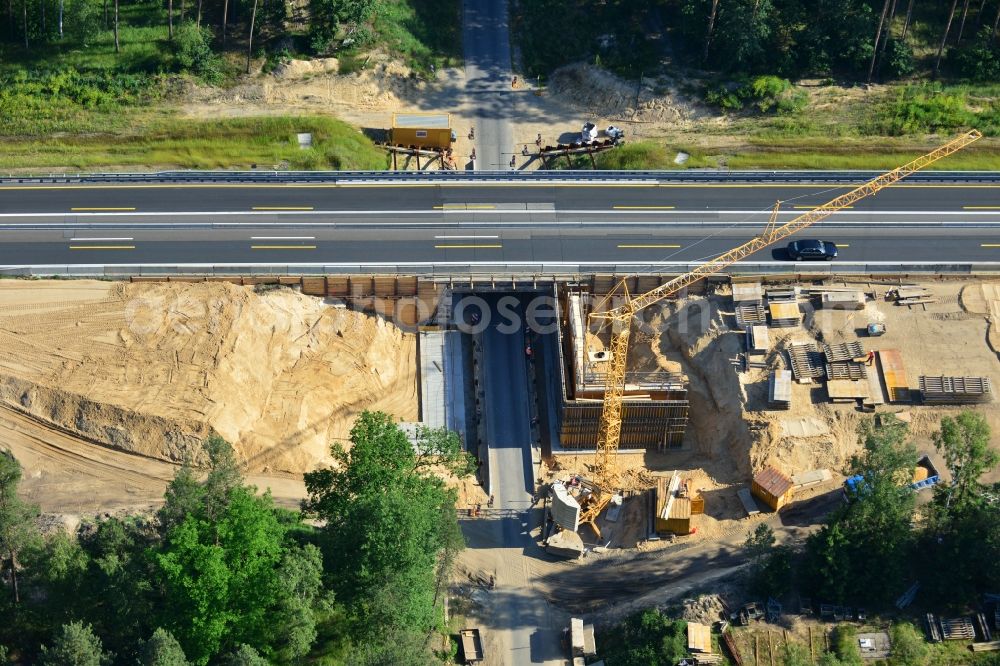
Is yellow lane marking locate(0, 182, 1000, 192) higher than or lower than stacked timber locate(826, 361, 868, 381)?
higher

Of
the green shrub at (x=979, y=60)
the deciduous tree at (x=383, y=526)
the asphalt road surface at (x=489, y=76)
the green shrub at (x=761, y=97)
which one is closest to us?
the deciduous tree at (x=383, y=526)

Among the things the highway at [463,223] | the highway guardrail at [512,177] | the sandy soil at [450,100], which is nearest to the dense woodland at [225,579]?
the highway at [463,223]

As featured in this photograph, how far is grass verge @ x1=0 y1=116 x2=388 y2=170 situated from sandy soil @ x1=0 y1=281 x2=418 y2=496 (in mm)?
16358

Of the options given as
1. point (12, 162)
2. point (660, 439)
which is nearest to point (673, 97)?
point (660, 439)

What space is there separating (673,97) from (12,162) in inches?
2227

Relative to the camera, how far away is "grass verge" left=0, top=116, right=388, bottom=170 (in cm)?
11512

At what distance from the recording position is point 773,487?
96750 mm

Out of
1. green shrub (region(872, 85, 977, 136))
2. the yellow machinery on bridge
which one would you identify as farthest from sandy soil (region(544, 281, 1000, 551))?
green shrub (region(872, 85, 977, 136))

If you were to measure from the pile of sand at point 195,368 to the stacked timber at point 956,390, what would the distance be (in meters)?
37.8

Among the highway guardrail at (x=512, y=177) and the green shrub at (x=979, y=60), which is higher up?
the green shrub at (x=979, y=60)

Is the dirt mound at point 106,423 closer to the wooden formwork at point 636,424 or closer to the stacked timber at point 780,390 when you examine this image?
the wooden formwork at point 636,424

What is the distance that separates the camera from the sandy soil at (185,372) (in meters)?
94.9

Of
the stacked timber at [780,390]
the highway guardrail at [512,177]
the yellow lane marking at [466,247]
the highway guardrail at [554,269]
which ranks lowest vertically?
the stacked timber at [780,390]

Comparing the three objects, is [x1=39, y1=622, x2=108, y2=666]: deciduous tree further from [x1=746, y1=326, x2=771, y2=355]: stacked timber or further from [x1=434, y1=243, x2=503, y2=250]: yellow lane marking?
[x1=746, y1=326, x2=771, y2=355]: stacked timber
